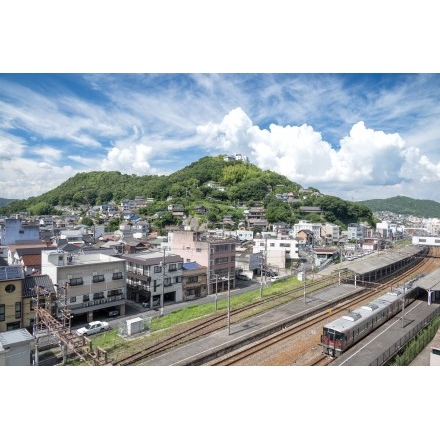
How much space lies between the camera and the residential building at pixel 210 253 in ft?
55.7

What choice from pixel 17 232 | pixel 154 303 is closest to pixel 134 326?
pixel 154 303

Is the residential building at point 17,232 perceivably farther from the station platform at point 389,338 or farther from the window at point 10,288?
the station platform at point 389,338

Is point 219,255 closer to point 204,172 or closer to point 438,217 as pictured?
point 204,172

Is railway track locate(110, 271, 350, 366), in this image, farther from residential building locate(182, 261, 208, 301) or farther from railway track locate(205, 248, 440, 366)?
residential building locate(182, 261, 208, 301)

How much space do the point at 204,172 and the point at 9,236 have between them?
30805mm

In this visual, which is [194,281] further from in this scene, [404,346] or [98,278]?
[404,346]

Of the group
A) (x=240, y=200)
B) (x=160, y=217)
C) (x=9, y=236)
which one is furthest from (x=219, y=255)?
(x=240, y=200)

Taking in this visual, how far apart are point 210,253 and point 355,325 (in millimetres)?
9405

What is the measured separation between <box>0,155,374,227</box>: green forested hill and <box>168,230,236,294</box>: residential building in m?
20.2

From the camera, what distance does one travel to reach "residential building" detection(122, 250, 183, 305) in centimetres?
1409

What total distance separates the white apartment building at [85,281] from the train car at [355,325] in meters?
7.91

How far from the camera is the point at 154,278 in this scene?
14.1 meters

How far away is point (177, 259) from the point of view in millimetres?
15141

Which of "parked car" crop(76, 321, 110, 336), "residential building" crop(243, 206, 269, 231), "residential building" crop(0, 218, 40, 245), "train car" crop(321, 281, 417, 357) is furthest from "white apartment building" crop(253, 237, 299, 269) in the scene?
"residential building" crop(0, 218, 40, 245)
